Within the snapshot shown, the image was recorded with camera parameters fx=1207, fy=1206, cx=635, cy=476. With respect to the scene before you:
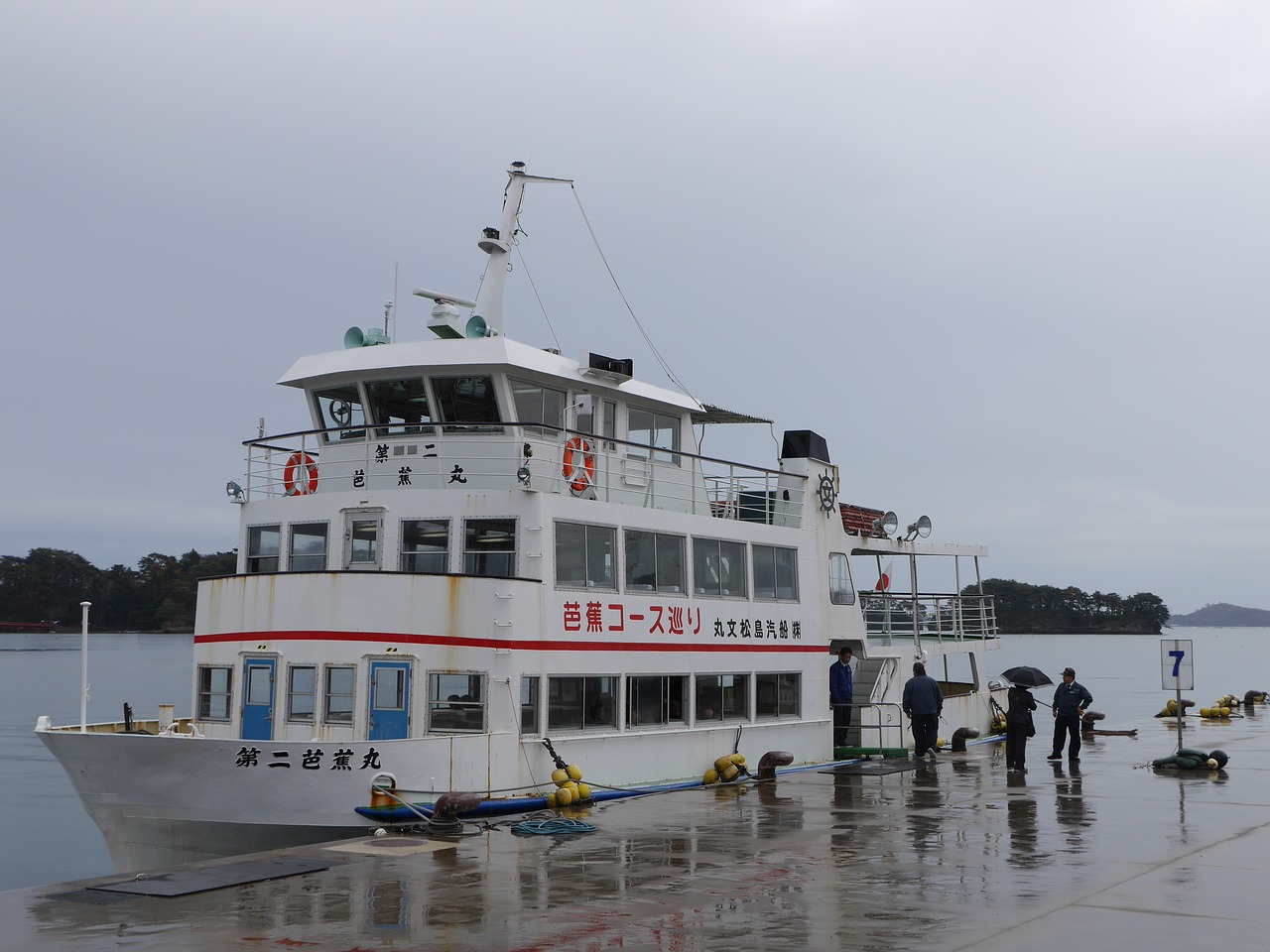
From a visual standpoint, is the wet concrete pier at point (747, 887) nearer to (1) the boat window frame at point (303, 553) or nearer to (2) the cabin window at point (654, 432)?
(1) the boat window frame at point (303, 553)

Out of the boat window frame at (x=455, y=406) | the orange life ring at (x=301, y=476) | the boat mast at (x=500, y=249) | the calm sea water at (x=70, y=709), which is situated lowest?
the calm sea water at (x=70, y=709)

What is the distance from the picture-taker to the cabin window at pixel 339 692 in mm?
14805

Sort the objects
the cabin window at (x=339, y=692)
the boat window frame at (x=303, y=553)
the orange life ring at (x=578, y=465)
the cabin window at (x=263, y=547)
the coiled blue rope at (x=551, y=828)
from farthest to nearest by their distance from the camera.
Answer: the cabin window at (x=263, y=547), the orange life ring at (x=578, y=465), the boat window frame at (x=303, y=553), the cabin window at (x=339, y=692), the coiled blue rope at (x=551, y=828)

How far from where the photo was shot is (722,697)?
19.2 m

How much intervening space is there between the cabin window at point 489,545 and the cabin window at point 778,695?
5747mm

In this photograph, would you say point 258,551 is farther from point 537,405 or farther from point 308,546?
point 537,405

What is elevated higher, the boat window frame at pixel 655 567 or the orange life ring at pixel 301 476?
the orange life ring at pixel 301 476

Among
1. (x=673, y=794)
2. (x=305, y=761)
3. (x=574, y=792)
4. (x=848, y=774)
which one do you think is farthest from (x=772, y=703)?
(x=305, y=761)

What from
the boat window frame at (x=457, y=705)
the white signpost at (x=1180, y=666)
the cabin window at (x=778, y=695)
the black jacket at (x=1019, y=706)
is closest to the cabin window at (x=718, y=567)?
the cabin window at (x=778, y=695)

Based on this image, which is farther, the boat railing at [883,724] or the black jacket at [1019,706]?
the boat railing at [883,724]

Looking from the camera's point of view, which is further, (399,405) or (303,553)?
(399,405)

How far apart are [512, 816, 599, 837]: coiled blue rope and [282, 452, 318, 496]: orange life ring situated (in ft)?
20.3

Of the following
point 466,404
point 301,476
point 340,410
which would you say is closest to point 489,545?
point 466,404

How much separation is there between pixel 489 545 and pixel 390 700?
2527 mm
